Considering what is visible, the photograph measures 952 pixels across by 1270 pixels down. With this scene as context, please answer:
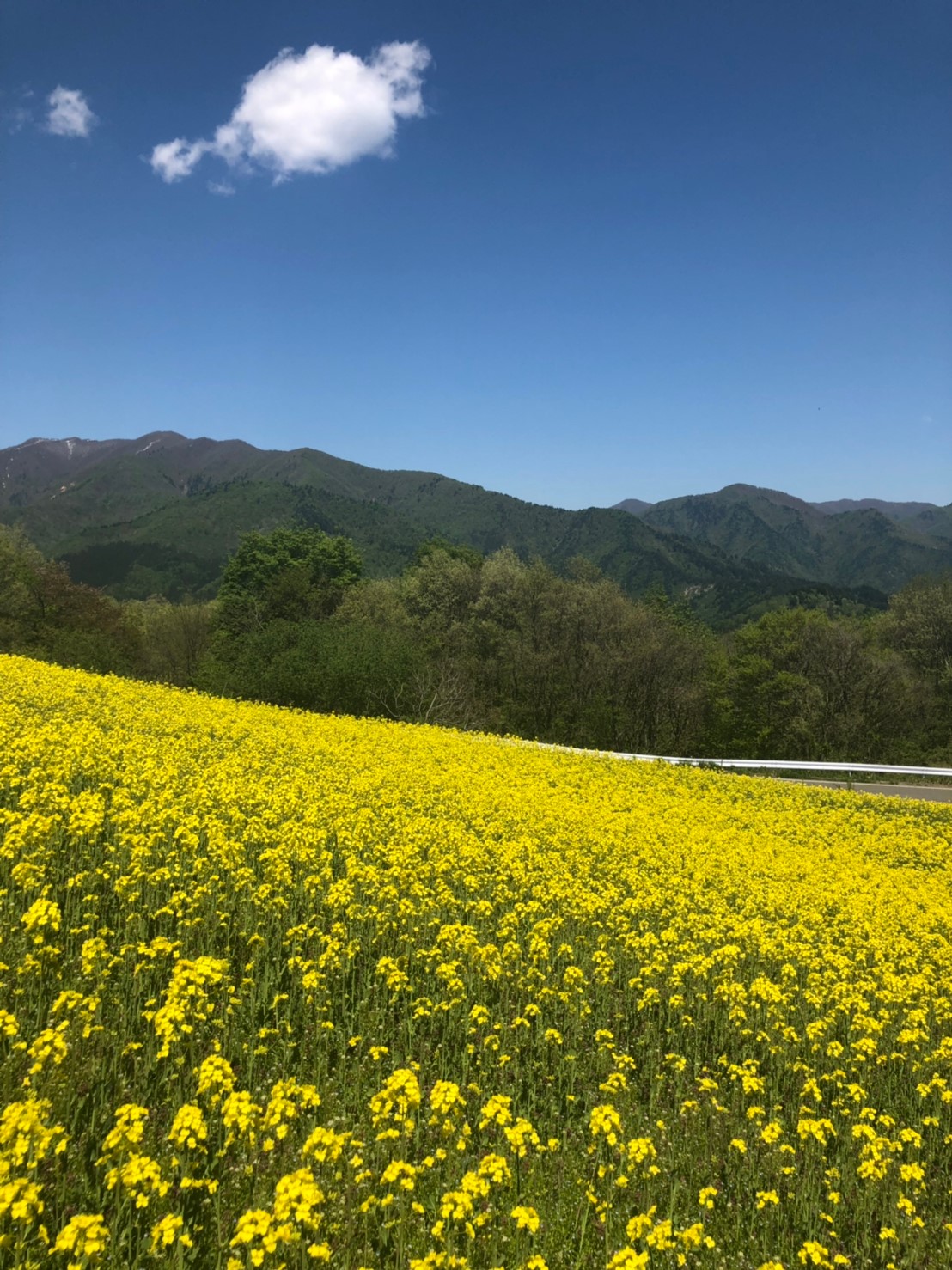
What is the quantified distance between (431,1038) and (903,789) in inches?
970

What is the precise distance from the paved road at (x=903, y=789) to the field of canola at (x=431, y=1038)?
13.9 metres

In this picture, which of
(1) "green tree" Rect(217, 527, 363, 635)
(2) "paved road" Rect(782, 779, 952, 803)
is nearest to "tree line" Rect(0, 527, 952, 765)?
(1) "green tree" Rect(217, 527, 363, 635)

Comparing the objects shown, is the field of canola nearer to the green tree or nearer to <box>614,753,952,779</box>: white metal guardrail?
<box>614,753,952,779</box>: white metal guardrail

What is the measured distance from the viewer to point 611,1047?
622 cm

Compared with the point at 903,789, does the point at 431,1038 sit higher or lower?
higher

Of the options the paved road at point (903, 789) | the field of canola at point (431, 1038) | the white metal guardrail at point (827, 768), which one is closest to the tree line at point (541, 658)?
the white metal guardrail at point (827, 768)

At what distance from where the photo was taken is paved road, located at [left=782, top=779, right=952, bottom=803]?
24030 millimetres

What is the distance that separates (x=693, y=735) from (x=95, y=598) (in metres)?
38.3

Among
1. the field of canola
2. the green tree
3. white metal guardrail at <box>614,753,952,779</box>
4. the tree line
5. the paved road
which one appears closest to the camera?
the field of canola

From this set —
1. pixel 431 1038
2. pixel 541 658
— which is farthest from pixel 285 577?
pixel 431 1038

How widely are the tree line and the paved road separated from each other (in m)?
10.0

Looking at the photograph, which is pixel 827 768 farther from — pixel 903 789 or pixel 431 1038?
pixel 431 1038

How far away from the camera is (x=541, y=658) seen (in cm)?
4244

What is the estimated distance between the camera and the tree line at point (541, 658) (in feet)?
102
